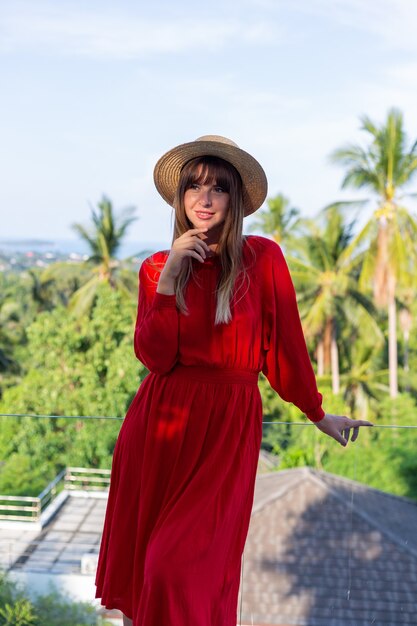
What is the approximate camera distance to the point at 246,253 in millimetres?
2248

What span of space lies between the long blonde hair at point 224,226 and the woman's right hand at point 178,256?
0.04 m

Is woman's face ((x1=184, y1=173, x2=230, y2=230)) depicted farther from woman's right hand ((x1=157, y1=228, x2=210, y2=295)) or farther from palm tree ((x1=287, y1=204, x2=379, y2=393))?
palm tree ((x1=287, y1=204, x2=379, y2=393))

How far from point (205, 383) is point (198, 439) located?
13 cm

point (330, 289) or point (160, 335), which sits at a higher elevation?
point (330, 289)

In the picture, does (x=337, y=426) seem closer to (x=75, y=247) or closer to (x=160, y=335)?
(x=160, y=335)

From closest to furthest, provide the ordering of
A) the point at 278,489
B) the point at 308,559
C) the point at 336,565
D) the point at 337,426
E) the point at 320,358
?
the point at 337,426
the point at 336,565
the point at 308,559
the point at 278,489
the point at 320,358

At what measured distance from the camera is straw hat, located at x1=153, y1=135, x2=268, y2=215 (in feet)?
7.27

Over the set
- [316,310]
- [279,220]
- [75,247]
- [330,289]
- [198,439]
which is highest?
[279,220]

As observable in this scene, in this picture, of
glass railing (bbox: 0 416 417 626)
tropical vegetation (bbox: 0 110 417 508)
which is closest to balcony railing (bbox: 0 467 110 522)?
glass railing (bbox: 0 416 417 626)

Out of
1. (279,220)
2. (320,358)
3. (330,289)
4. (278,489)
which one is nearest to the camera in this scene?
(278,489)

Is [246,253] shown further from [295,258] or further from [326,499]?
[295,258]

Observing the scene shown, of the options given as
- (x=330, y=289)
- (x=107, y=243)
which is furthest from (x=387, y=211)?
(x=107, y=243)

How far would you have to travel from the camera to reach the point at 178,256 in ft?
7.04

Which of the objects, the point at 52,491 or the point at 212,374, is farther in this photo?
the point at 52,491
